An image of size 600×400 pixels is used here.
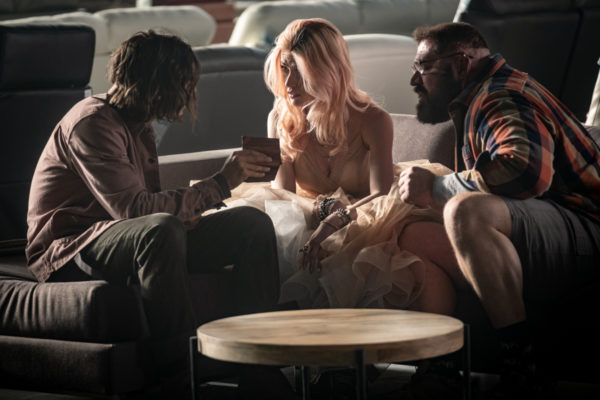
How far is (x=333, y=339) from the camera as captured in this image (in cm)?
209

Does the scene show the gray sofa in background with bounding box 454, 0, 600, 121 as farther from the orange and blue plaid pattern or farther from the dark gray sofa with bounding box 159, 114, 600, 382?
the dark gray sofa with bounding box 159, 114, 600, 382

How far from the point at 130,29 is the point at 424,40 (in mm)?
4860

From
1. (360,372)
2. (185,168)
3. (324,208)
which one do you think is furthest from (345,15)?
(360,372)

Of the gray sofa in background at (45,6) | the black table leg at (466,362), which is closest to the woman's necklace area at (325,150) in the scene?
the black table leg at (466,362)

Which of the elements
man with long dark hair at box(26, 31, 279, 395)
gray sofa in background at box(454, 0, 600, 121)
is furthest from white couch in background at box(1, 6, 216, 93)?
man with long dark hair at box(26, 31, 279, 395)

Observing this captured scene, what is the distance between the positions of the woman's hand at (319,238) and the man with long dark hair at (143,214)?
0.39 ft

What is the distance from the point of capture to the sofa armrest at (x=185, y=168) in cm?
366

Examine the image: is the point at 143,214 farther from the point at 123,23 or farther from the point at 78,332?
the point at 123,23

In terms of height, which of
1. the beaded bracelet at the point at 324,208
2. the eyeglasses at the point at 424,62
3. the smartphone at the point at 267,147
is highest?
the eyeglasses at the point at 424,62

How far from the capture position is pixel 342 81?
3355 mm

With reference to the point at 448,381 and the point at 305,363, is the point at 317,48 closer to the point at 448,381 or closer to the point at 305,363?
the point at 448,381

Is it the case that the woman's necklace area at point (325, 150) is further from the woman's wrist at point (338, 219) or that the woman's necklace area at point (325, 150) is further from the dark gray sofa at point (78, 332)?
the dark gray sofa at point (78, 332)

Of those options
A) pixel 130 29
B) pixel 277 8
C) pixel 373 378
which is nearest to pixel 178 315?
pixel 373 378

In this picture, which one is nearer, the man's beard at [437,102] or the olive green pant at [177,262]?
the olive green pant at [177,262]
